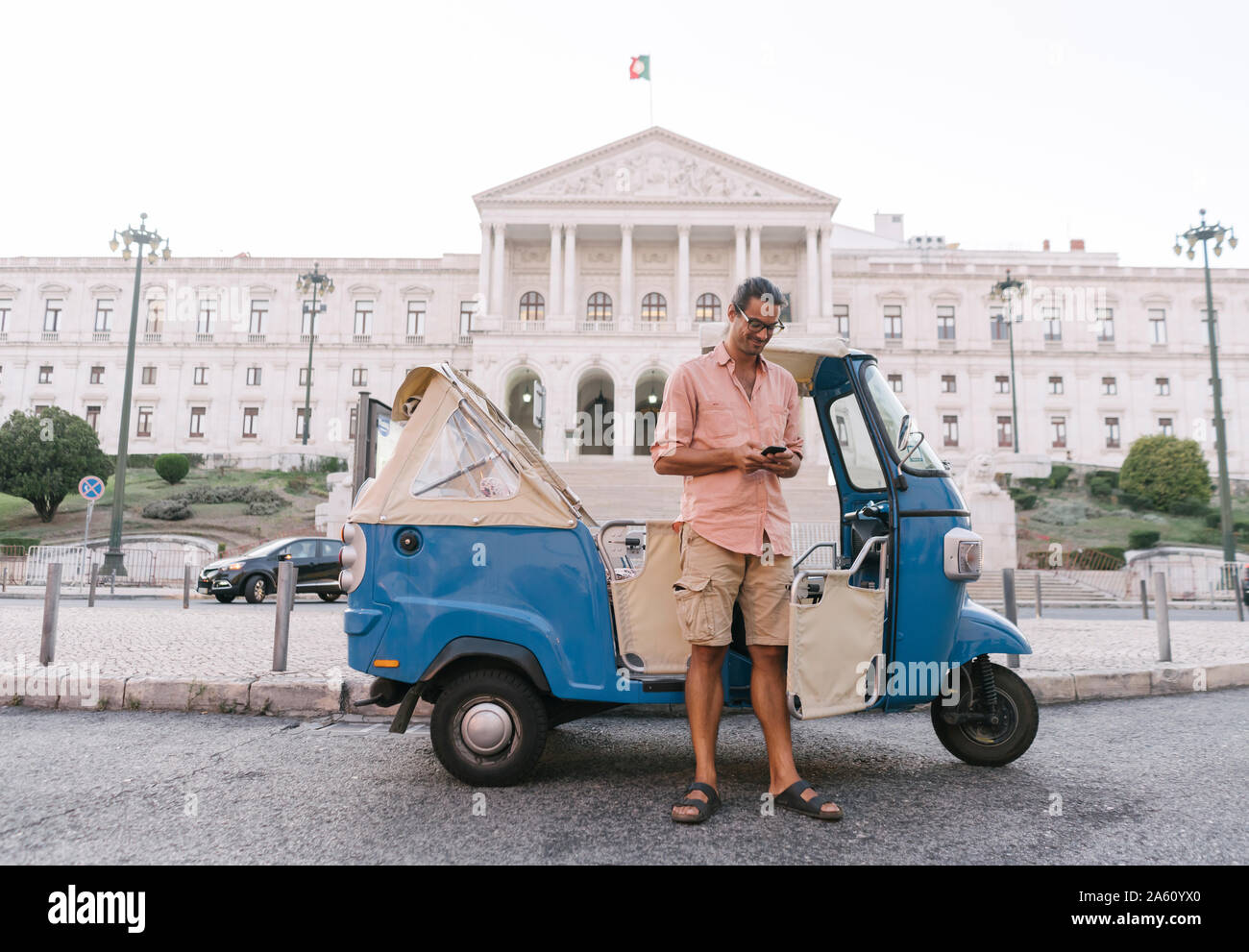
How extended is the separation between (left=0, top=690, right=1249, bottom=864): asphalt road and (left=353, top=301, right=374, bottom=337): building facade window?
169ft

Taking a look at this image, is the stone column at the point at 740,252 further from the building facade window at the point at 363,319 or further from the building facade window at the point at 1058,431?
the building facade window at the point at 363,319

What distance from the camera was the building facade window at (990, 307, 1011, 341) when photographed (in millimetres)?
51562

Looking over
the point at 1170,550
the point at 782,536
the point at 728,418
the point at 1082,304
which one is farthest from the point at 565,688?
the point at 1082,304

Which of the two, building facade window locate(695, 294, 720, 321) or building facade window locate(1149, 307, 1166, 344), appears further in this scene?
building facade window locate(1149, 307, 1166, 344)

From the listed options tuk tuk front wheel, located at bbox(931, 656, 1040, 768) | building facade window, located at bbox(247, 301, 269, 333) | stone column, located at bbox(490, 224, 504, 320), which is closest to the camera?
tuk tuk front wheel, located at bbox(931, 656, 1040, 768)

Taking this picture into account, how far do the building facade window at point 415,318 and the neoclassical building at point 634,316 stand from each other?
0.15 metres

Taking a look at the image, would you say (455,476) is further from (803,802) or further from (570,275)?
(570,275)

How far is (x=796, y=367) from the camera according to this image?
4004 mm

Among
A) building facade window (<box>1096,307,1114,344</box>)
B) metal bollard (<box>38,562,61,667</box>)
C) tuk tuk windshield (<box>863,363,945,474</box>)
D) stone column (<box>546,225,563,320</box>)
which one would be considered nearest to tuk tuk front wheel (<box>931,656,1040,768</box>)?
tuk tuk windshield (<box>863,363,945,474</box>)

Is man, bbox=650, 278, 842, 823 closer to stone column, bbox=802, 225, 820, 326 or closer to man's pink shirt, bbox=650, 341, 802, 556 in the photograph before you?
man's pink shirt, bbox=650, 341, 802, 556

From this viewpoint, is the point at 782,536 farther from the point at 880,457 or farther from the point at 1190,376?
the point at 1190,376

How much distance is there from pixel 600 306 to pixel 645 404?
24.6ft

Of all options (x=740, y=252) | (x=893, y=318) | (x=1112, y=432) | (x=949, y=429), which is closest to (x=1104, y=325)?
(x=1112, y=432)
